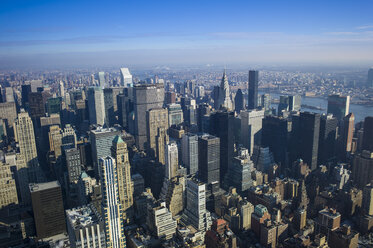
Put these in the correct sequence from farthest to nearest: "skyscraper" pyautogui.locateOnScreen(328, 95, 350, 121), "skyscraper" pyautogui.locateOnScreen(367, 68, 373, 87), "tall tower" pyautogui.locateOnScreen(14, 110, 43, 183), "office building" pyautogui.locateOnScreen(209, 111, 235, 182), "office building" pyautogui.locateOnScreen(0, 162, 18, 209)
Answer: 1. "skyscraper" pyautogui.locateOnScreen(328, 95, 350, 121)
2. "skyscraper" pyautogui.locateOnScreen(367, 68, 373, 87)
3. "office building" pyautogui.locateOnScreen(209, 111, 235, 182)
4. "tall tower" pyautogui.locateOnScreen(14, 110, 43, 183)
5. "office building" pyautogui.locateOnScreen(0, 162, 18, 209)

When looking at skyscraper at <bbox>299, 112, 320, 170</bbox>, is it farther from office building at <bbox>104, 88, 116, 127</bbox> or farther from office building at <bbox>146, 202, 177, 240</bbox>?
office building at <bbox>104, 88, 116, 127</bbox>

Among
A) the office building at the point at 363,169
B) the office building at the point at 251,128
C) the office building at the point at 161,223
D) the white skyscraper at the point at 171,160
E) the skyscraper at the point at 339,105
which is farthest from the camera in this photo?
the skyscraper at the point at 339,105

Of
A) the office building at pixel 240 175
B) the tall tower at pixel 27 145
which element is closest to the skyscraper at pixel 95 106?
the tall tower at pixel 27 145

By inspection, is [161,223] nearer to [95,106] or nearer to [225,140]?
[225,140]

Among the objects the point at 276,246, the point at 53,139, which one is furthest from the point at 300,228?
the point at 53,139

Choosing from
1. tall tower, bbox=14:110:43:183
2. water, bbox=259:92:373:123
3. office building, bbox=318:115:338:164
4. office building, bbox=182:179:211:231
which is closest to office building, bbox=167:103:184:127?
water, bbox=259:92:373:123

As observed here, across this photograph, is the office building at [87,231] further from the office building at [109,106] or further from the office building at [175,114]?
the office building at [109,106]

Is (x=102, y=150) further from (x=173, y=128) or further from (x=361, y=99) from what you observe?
(x=361, y=99)
